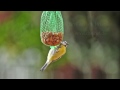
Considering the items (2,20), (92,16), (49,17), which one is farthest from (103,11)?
(2,20)

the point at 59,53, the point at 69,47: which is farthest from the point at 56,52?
the point at 69,47

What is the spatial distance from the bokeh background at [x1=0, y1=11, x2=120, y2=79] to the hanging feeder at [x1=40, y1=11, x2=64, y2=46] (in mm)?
85

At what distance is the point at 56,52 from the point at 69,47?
166mm

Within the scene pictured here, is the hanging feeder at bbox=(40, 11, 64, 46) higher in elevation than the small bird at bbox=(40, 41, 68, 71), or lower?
higher

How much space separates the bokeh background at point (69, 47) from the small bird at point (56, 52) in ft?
0.15

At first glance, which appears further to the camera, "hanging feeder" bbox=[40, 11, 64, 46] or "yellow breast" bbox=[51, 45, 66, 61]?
"yellow breast" bbox=[51, 45, 66, 61]

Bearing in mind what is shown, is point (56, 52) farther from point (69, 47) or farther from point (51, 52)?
point (69, 47)

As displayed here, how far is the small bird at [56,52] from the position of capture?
3.18m

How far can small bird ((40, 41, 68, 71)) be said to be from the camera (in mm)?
3175

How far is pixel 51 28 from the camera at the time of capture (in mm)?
3129

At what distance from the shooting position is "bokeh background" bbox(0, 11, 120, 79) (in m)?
3.24
